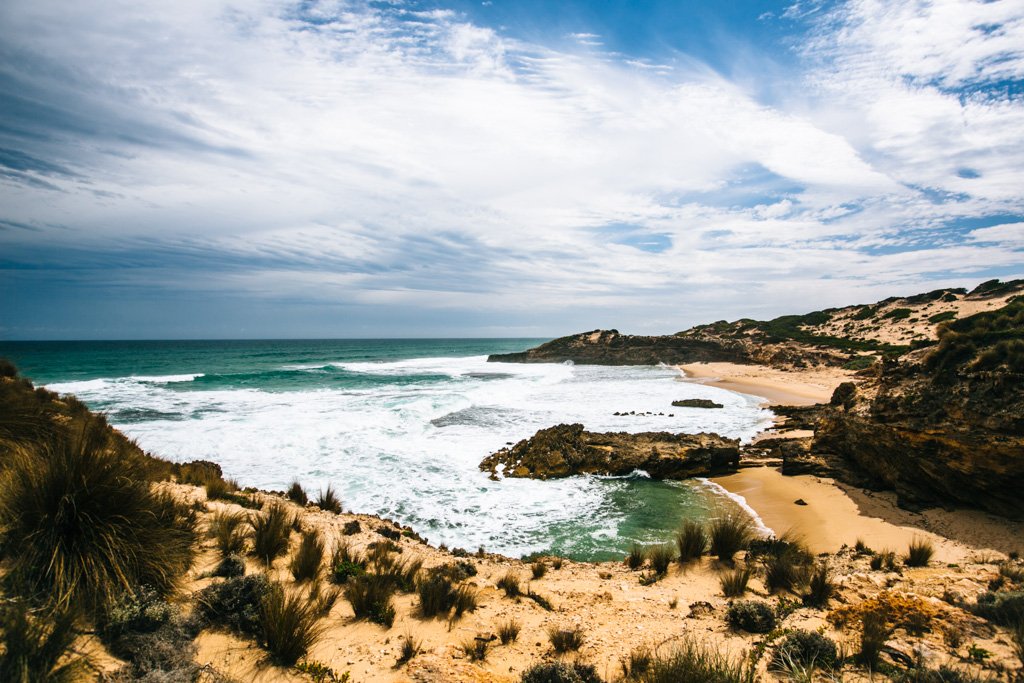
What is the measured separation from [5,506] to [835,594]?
8832mm

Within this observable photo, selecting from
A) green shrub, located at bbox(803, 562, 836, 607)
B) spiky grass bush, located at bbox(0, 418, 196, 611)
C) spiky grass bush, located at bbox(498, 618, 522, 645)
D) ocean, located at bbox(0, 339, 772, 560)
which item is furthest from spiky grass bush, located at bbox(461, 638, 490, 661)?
ocean, located at bbox(0, 339, 772, 560)

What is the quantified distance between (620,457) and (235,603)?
11.9 metres

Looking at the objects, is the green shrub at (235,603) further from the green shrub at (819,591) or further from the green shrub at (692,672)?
the green shrub at (819,591)

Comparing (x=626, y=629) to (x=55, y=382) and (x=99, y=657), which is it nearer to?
(x=99, y=657)

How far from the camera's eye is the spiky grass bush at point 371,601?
449 cm

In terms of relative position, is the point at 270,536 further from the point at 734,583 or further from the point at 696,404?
the point at 696,404

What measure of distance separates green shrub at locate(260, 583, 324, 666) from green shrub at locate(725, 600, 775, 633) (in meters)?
4.50

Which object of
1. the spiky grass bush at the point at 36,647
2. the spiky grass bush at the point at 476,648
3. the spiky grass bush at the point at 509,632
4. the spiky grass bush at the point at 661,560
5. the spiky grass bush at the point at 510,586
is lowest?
the spiky grass bush at the point at 661,560

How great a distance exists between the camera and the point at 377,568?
5.59m

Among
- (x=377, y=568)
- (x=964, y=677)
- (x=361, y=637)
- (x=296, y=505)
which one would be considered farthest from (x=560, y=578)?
(x=296, y=505)

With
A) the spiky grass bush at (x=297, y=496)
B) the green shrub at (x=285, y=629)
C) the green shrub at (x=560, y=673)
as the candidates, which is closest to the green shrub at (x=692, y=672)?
the green shrub at (x=560, y=673)

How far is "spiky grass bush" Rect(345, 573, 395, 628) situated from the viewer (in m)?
4.49

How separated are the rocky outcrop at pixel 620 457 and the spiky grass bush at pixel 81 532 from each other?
10102 mm

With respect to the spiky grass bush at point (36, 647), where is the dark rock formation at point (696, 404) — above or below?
below
